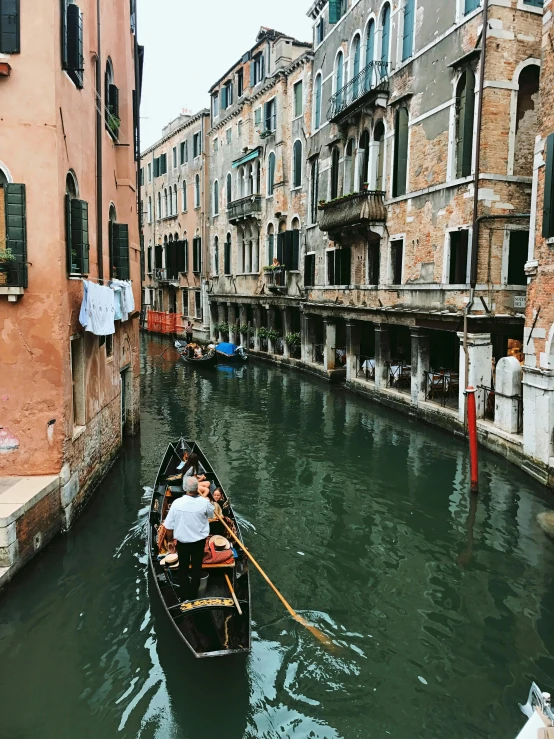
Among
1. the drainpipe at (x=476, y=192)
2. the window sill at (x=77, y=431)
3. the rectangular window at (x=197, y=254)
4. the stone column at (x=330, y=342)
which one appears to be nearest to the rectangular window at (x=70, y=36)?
the window sill at (x=77, y=431)

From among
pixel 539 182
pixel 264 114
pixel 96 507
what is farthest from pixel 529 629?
pixel 264 114

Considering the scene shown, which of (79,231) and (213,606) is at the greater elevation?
(79,231)

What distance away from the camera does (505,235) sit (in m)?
13.6

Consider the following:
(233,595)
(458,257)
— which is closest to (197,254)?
(458,257)

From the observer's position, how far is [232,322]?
33875 mm

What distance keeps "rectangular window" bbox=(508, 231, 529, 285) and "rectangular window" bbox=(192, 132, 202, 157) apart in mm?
27417

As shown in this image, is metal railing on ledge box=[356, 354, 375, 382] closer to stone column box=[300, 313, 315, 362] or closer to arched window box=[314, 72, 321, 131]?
stone column box=[300, 313, 315, 362]

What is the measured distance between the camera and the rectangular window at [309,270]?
2408cm

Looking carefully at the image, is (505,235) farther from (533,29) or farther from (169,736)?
(169,736)

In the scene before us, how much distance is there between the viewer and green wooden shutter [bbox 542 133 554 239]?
10156 mm

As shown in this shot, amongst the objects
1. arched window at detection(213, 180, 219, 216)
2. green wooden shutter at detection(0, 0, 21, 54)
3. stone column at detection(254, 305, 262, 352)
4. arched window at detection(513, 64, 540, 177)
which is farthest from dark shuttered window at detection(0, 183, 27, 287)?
arched window at detection(213, 180, 219, 216)

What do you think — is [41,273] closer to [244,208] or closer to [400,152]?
[400,152]

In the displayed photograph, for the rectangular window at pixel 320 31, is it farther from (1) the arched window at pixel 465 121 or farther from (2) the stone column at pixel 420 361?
(2) the stone column at pixel 420 361

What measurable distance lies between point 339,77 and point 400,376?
426 inches
